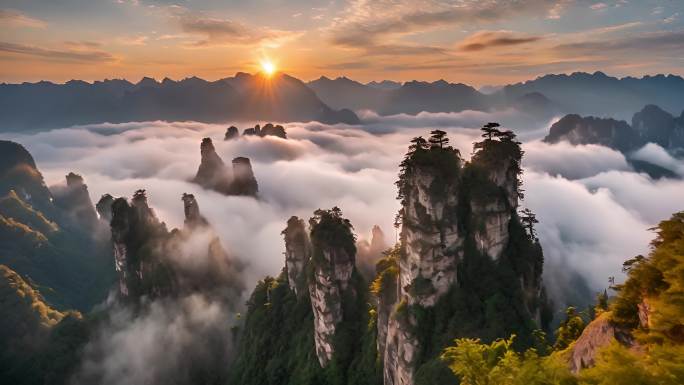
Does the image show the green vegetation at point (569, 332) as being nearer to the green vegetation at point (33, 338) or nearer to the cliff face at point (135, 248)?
the cliff face at point (135, 248)

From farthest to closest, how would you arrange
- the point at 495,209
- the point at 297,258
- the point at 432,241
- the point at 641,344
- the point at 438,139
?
the point at 297,258
the point at 438,139
the point at 432,241
the point at 495,209
the point at 641,344

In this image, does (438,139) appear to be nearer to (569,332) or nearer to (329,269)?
(569,332)

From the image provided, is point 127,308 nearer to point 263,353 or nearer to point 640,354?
point 263,353

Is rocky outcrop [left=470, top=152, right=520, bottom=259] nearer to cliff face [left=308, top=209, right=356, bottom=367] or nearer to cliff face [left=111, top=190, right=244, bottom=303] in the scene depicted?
cliff face [left=308, top=209, right=356, bottom=367]

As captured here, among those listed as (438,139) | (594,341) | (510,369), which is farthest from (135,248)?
(594,341)

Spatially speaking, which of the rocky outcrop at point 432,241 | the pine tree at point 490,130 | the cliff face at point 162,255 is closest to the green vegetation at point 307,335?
the rocky outcrop at point 432,241

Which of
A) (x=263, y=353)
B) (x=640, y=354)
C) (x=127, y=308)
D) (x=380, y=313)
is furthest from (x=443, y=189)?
(x=127, y=308)
